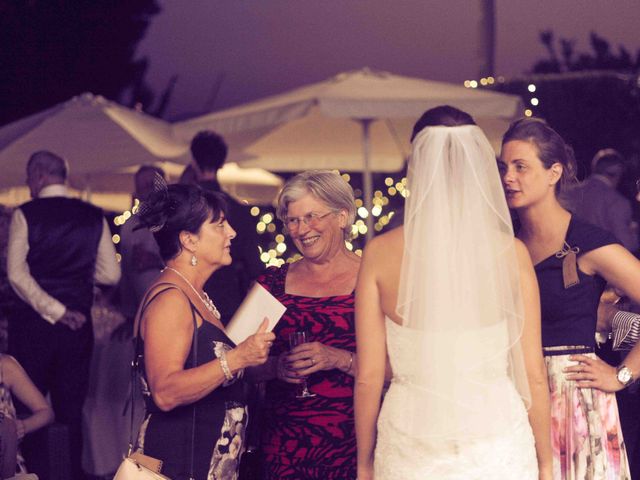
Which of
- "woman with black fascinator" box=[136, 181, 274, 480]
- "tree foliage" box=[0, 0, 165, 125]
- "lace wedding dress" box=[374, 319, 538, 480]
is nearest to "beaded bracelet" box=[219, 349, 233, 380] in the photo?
"woman with black fascinator" box=[136, 181, 274, 480]

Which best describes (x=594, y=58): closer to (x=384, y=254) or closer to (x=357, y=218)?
(x=357, y=218)

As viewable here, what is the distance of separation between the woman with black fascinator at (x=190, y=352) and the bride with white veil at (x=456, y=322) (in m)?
0.47

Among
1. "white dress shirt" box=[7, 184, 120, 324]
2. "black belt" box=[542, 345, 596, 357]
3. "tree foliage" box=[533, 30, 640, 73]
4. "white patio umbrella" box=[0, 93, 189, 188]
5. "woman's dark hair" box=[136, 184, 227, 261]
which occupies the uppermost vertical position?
"tree foliage" box=[533, 30, 640, 73]

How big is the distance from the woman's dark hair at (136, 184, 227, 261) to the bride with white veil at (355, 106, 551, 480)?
2.34 ft

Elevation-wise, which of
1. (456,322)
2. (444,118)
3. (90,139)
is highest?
(90,139)

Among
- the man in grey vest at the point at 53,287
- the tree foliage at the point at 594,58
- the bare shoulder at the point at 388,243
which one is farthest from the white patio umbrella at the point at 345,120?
the tree foliage at the point at 594,58

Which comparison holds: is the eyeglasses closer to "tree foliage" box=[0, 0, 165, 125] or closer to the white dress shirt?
the white dress shirt

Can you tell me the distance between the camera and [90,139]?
10.3 metres

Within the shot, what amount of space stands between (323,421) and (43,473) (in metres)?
1.21

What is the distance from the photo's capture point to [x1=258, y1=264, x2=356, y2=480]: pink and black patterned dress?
421cm

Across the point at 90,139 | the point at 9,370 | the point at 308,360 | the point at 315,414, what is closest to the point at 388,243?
the point at 308,360

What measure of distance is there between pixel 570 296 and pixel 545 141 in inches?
21.7

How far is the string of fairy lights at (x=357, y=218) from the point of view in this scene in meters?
10.6

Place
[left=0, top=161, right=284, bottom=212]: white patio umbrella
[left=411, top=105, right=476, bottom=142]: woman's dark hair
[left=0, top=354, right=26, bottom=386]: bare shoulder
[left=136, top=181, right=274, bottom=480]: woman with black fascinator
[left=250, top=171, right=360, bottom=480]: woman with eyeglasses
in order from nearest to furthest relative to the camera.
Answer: [left=411, top=105, right=476, bottom=142]: woman's dark hair < [left=136, top=181, right=274, bottom=480]: woman with black fascinator < [left=250, top=171, right=360, bottom=480]: woman with eyeglasses < [left=0, top=354, right=26, bottom=386]: bare shoulder < [left=0, top=161, right=284, bottom=212]: white patio umbrella
